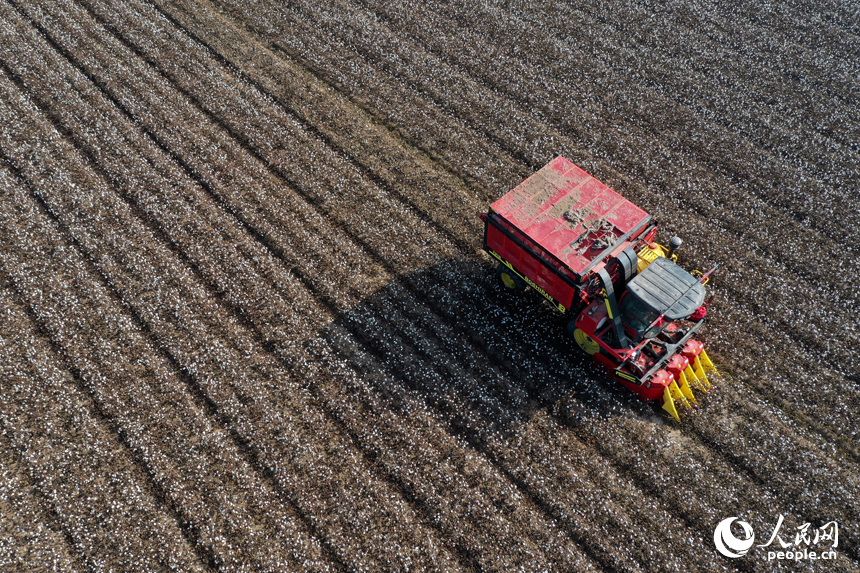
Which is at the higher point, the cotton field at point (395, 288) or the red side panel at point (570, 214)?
the red side panel at point (570, 214)

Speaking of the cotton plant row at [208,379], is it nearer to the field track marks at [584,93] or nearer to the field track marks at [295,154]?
the field track marks at [295,154]

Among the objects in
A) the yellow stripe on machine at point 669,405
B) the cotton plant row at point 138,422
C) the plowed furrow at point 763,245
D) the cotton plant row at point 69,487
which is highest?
the plowed furrow at point 763,245

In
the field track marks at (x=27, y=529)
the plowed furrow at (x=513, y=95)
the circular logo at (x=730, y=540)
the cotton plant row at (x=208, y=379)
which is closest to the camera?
the circular logo at (x=730, y=540)

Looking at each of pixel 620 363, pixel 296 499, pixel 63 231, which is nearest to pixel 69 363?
pixel 63 231

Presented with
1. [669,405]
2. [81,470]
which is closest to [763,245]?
[669,405]

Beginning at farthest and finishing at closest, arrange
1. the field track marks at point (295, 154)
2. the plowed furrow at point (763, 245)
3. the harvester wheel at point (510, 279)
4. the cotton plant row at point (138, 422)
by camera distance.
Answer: the field track marks at point (295, 154) → the plowed furrow at point (763, 245) → the harvester wheel at point (510, 279) → the cotton plant row at point (138, 422)

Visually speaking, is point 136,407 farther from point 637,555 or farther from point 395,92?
point 395,92

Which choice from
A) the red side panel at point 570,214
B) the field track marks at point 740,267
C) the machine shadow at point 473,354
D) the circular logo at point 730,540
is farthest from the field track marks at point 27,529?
the field track marks at point 740,267
